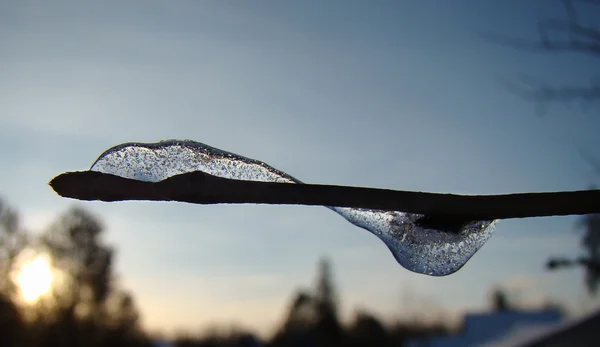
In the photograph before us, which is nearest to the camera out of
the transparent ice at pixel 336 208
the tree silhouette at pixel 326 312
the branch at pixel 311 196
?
the branch at pixel 311 196

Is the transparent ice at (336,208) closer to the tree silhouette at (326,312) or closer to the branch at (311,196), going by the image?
the branch at (311,196)

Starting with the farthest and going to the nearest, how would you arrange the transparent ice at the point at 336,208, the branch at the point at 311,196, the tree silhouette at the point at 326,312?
the tree silhouette at the point at 326,312 < the transparent ice at the point at 336,208 < the branch at the point at 311,196

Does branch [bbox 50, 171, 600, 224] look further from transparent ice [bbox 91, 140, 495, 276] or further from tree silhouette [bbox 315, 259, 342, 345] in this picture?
tree silhouette [bbox 315, 259, 342, 345]

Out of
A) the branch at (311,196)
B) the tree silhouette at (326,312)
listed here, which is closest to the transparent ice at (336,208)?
the branch at (311,196)

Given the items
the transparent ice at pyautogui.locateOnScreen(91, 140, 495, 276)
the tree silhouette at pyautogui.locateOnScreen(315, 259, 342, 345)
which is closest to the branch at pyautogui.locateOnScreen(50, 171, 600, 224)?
the transparent ice at pyautogui.locateOnScreen(91, 140, 495, 276)

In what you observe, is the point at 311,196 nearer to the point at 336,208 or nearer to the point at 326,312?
the point at 336,208

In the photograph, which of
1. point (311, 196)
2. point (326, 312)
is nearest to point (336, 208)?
point (311, 196)
